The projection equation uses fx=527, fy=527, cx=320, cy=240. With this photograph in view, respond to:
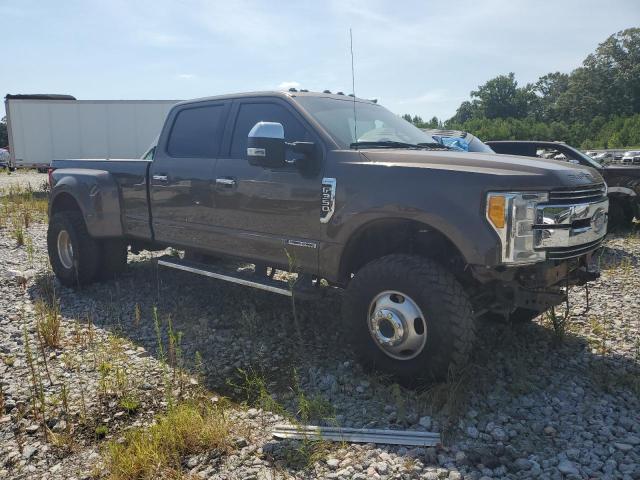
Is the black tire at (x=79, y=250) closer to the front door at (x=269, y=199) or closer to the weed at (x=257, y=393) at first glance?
the front door at (x=269, y=199)

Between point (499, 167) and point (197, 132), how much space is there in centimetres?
297

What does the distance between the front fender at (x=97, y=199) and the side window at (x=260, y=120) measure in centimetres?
173

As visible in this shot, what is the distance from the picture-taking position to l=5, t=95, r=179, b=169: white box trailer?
18562 millimetres

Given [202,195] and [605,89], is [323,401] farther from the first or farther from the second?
[605,89]

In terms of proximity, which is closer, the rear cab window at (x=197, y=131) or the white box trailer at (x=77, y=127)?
the rear cab window at (x=197, y=131)

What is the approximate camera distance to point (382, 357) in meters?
3.48

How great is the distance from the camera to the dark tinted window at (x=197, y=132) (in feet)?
15.9

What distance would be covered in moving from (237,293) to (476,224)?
10.8 feet

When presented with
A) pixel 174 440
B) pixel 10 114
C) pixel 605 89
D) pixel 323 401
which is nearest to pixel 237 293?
pixel 323 401

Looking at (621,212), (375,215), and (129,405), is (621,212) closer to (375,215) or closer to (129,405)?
(375,215)

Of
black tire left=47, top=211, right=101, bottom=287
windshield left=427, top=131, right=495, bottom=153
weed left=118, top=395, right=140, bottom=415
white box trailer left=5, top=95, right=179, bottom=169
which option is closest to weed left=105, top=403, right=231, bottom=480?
weed left=118, top=395, right=140, bottom=415

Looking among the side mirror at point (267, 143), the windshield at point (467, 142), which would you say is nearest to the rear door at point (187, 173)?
the side mirror at point (267, 143)

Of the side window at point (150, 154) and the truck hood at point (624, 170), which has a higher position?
the side window at point (150, 154)

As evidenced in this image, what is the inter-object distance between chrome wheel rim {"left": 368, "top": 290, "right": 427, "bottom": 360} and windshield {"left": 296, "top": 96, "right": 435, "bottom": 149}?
3.98ft
